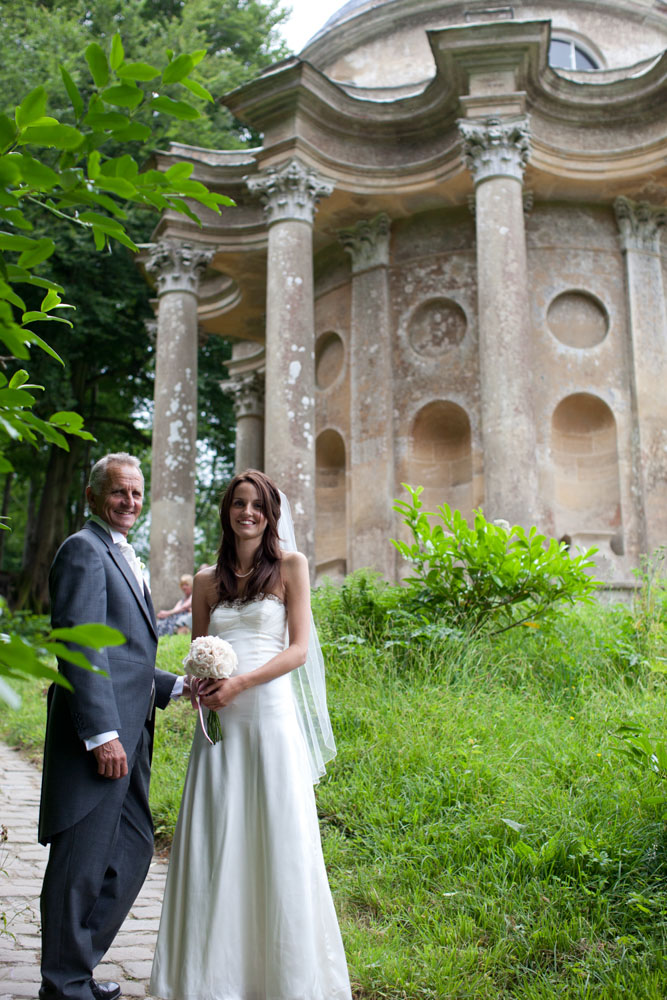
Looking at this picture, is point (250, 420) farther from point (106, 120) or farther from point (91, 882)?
point (106, 120)

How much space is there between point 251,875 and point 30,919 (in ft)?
5.56

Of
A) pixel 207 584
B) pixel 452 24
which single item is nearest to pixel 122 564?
pixel 207 584

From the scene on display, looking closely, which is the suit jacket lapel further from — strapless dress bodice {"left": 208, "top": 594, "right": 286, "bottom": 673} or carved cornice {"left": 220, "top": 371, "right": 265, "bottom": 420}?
carved cornice {"left": 220, "top": 371, "right": 265, "bottom": 420}

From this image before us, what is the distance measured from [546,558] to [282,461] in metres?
5.72

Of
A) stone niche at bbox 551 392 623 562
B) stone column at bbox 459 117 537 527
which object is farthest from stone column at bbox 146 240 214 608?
stone niche at bbox 551 392 623 562

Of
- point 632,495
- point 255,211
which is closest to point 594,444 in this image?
point 632,495

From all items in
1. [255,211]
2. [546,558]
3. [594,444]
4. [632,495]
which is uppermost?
[255,211]

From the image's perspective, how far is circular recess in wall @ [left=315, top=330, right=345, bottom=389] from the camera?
52.1 ft

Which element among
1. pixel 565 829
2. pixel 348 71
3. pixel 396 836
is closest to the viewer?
A: pixel 565 829

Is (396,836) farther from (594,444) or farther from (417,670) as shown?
(594,444)

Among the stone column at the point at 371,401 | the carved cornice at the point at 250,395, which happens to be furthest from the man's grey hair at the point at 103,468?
the carved cornice at the point at 250,395

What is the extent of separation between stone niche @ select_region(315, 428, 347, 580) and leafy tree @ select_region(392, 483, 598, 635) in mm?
8078

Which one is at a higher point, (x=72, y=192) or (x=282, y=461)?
(x=282, y=461)

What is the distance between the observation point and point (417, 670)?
22.7ft
